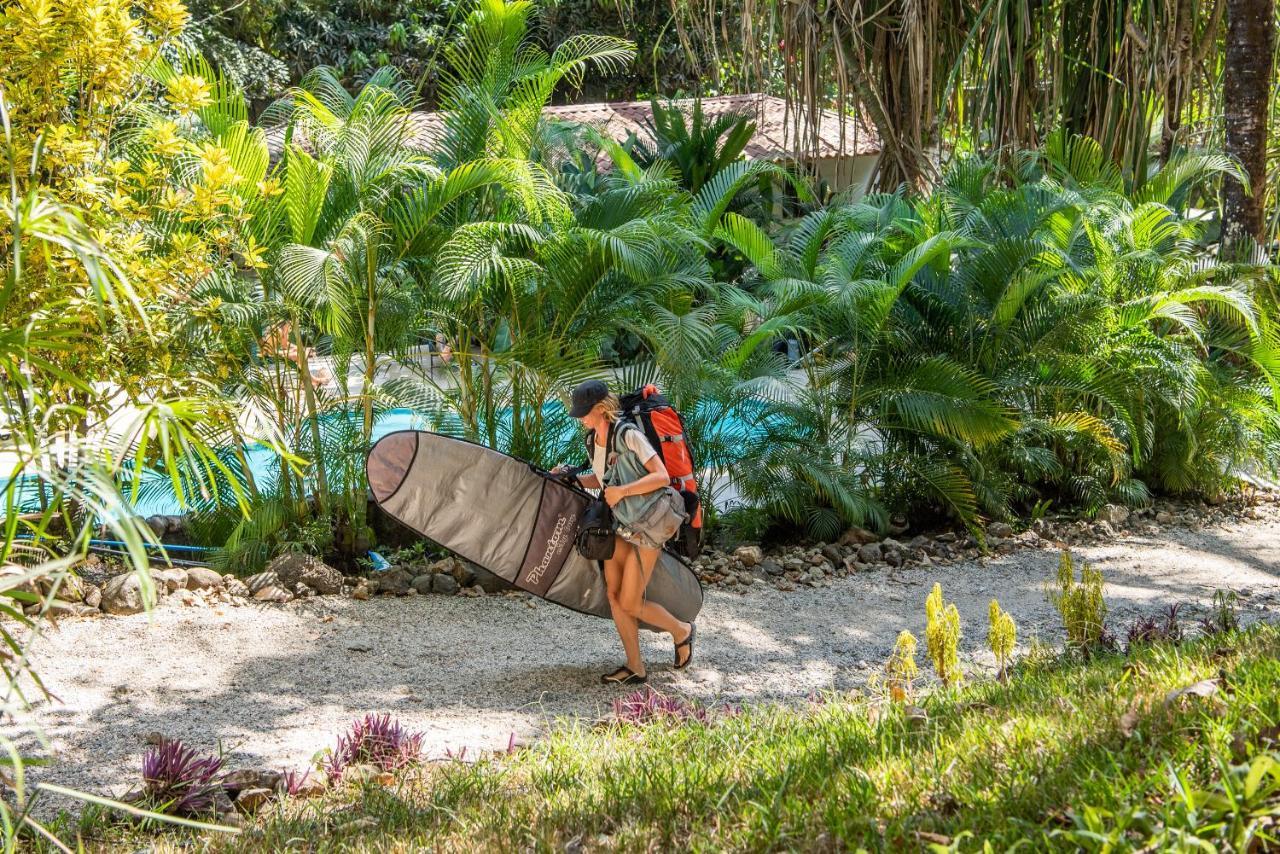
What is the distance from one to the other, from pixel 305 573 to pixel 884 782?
4.62 m

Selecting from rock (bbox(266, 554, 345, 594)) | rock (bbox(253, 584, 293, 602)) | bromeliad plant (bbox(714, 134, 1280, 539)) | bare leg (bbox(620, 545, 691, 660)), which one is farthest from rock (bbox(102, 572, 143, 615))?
bromeliad plant (bbox(714, 134, 1280, 539))

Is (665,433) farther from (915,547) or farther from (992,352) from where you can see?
(992,352)

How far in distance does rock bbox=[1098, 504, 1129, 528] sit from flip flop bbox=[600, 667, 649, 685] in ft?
14.7

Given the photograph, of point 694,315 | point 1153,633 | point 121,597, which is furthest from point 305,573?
point 1153,633

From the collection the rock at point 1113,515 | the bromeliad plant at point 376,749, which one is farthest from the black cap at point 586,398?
the rock at point 1113,515

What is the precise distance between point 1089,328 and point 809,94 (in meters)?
2.90

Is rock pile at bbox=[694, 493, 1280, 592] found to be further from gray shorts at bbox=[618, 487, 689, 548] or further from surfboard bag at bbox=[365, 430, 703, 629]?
gray shorts at bbox=[618, 487, 689, 548]

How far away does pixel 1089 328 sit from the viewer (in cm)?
839

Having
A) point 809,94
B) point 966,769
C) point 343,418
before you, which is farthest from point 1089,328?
point 966,769

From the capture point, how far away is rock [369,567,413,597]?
705 cm

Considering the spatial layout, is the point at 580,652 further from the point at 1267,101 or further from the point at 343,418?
the point at 1267,101

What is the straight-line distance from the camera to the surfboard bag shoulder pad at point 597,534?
17.3ft

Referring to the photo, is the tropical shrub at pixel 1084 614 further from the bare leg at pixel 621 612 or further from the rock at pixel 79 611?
the rock at pixel 79 611

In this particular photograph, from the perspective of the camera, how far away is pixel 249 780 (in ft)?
12.7
